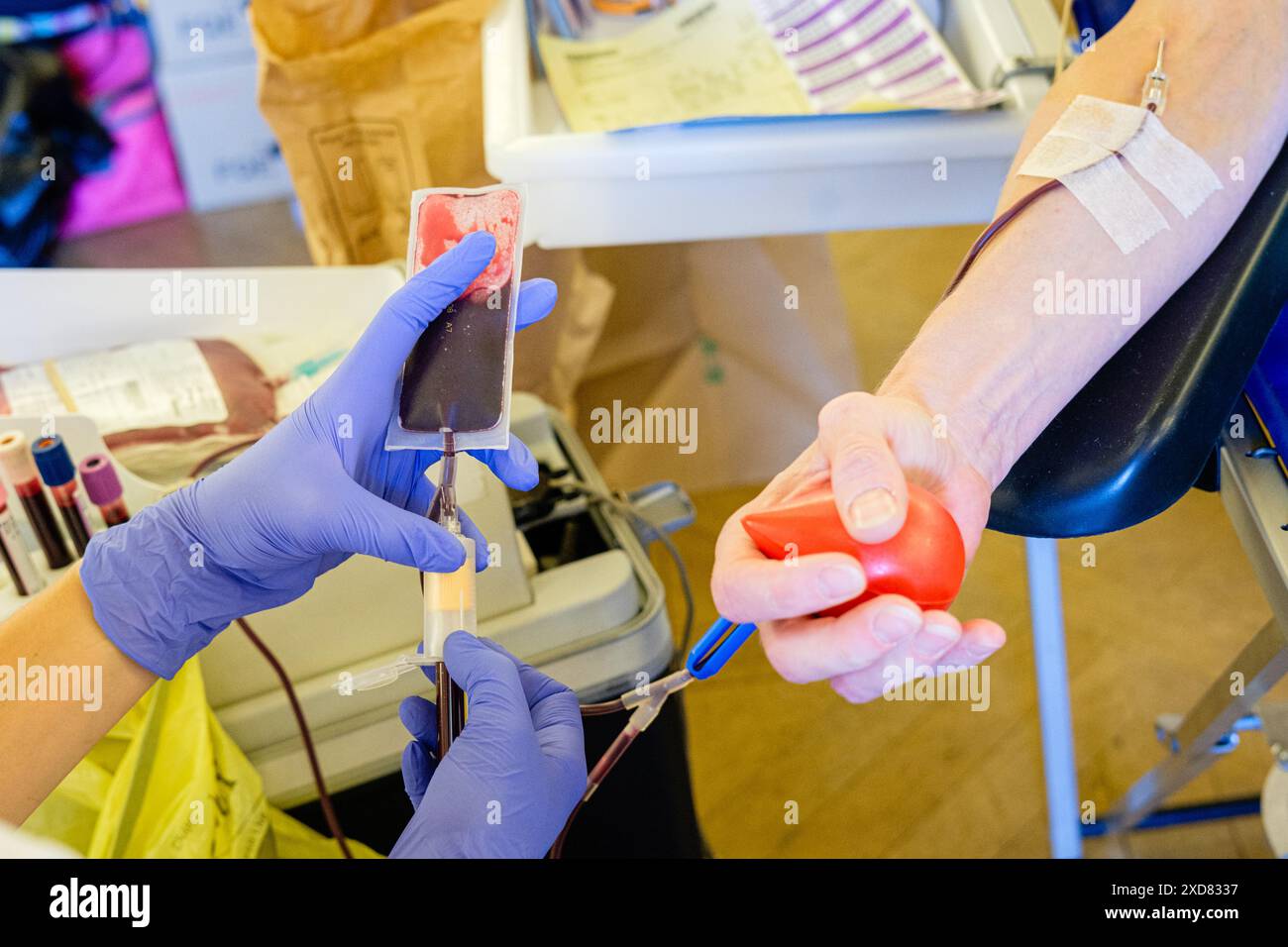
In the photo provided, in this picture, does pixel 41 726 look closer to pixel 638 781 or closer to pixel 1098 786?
pixel 638 781

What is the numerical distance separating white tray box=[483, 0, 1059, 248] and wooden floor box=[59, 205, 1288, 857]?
2.01 ft

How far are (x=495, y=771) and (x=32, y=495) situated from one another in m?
0.48

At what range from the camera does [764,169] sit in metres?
1.13

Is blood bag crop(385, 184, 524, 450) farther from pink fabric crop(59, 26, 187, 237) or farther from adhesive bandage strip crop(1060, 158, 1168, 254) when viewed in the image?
pink fabric crop(59, 26, 187, 237)

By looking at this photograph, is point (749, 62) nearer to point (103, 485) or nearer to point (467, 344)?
point (467, 344)

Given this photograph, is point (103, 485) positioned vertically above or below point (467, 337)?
below

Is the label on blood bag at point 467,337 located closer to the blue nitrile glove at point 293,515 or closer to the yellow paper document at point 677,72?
the blue nitrile glove at point 293,515

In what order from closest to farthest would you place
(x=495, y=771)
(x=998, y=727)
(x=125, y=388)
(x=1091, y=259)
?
(x=495, y=771), (x=1091, y=259), (x=125, y=388), (x=998, y=727)

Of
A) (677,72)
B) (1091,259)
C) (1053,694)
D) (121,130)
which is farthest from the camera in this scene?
(121,130)

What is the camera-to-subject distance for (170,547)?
83 cm

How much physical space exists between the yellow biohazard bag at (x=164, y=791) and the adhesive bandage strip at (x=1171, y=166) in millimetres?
876

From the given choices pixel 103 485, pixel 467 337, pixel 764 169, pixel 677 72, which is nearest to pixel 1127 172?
pixel 764 169

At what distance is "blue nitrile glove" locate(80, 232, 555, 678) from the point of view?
795 mm

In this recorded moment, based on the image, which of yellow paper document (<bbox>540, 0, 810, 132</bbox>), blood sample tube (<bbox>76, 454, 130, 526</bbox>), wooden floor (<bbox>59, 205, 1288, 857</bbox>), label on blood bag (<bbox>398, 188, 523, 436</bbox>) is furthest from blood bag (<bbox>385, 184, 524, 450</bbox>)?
wooden floor (<bbox>59, 205, 1288, 857</bbox>)
